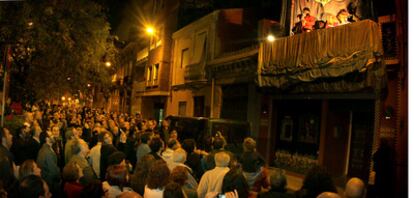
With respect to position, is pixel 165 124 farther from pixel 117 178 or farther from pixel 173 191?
pixel 173 191

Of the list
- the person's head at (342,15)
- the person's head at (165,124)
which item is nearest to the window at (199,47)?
the person's head at (165,124)

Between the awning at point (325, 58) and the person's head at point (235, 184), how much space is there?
4.28 metres

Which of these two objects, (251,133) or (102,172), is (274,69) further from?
(102,172)

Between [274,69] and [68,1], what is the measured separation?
5.93 m

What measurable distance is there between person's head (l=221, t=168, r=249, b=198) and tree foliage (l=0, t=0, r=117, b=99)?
663 centimetres

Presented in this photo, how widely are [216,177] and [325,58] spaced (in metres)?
4.83

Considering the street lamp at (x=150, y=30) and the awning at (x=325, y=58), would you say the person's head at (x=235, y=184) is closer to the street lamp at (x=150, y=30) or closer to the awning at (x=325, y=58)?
the awning at (x=325, y=58)

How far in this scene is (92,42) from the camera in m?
11.6

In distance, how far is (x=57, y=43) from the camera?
10016 millimetres

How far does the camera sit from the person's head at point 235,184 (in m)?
3.97

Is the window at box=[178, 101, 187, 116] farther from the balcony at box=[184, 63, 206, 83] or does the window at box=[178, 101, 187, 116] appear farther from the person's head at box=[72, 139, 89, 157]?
the person's head at box=[72, 139, 89, 157]

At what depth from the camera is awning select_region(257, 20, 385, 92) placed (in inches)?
277

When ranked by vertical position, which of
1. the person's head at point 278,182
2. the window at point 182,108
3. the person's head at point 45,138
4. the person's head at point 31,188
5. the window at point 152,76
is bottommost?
the person's head at point 31,188

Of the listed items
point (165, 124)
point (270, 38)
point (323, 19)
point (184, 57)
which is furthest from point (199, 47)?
point (323, 19)
